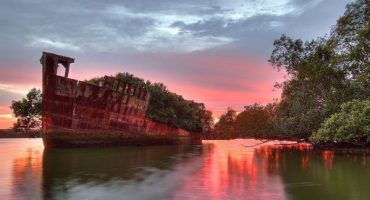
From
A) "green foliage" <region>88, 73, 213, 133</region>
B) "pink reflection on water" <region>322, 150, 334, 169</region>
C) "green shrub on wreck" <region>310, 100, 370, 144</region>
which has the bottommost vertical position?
"pink reflection on water" <region>322, 150, 334, 169</region>

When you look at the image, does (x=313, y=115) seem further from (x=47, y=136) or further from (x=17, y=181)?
(x=17, y=181)

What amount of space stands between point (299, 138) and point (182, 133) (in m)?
29.5

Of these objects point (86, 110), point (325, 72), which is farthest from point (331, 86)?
point (86, 110)

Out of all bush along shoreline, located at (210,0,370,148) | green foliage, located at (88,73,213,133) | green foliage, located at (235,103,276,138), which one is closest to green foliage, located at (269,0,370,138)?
bush along shoreline, located at (210,0,370,148)

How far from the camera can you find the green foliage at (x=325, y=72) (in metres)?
32.3

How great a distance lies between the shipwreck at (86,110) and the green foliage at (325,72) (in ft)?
52.4

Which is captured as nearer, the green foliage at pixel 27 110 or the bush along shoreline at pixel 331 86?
the bush along shoreline at pixel 331 86

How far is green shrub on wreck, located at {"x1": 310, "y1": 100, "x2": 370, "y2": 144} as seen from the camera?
2650cm

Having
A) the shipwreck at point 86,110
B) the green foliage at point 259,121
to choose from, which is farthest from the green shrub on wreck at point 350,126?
the green foliage at point 259,121

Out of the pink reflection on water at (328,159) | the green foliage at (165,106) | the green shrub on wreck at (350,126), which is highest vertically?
the green foliage at (165,106)

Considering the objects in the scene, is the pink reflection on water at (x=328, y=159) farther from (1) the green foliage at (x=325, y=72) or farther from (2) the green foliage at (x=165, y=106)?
(2) the green foliage at (x=165, y=106)

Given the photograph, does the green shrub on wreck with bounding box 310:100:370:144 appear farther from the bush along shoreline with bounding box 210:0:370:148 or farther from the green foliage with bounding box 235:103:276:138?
the green foliage with bounding box 235:103:276:138

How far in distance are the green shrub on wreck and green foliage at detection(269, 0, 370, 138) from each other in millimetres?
4567

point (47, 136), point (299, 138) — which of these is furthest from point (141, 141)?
point (299, 138)
